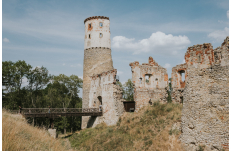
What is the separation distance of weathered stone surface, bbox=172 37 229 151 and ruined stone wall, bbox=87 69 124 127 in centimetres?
1149

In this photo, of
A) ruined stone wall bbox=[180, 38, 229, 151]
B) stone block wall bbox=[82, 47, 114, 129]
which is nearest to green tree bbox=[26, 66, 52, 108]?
stone block wall bbox=[82, 47, 114, 129]

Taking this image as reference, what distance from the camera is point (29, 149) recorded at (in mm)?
5707

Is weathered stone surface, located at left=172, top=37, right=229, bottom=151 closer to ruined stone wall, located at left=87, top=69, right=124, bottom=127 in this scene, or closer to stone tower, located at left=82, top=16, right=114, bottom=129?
ruined stone wall, located at left=87, top=69, right=124, bottom=127

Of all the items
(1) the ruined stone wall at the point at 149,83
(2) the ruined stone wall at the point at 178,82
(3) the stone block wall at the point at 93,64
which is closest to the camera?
(1) the ruined stone wall at the point at 149,83

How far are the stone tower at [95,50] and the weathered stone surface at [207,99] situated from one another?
57.2ft

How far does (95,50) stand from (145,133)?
15.5m

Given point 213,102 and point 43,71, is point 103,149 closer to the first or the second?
point 213,102

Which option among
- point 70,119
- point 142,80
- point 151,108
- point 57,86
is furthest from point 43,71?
point 151,108

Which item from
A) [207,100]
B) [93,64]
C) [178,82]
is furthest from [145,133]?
[93,64]

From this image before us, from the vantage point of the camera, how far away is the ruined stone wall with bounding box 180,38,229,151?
25.7 feet

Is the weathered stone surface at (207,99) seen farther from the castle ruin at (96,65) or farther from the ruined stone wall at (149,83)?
the castle ruin at (96,65)

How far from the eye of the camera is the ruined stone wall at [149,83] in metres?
19.7

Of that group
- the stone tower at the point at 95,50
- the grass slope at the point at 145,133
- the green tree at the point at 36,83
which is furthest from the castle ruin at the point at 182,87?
the green tree at the point at 36,83

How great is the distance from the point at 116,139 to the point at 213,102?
8839mm
